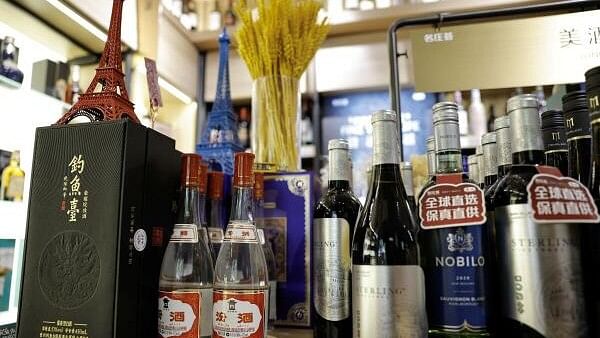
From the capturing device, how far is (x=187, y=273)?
699 mm

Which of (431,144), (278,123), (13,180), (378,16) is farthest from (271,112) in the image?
(378,16)

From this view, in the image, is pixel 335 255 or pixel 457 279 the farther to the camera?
pixel 335 255

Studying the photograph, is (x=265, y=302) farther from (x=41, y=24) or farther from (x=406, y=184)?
(x=41, y=24)

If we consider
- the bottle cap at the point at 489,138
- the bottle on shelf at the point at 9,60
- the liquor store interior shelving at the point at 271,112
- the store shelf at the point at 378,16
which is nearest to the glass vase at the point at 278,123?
the liquor store interior shelving at the point at 271,112

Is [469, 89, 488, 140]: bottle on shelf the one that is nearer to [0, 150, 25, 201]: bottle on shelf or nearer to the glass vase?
the glass vase

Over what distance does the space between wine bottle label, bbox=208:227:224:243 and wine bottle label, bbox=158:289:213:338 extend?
0.21 meters

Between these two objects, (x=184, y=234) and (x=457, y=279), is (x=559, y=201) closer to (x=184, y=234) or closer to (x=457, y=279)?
(x=457, y=279)

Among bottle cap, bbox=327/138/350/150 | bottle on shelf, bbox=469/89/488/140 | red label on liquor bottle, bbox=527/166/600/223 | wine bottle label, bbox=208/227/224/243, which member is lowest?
wine bottle label, bbox=208/227/224/243

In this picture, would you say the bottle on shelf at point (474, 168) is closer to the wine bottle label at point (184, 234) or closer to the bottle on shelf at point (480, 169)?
the bottle on shelf at point (480, 169)

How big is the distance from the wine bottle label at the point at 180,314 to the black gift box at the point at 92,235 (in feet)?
0.11

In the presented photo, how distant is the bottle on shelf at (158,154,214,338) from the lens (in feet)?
2.00

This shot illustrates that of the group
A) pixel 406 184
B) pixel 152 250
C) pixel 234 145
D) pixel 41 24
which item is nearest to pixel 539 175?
pixel 406 184

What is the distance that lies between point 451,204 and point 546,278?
5.1 inches

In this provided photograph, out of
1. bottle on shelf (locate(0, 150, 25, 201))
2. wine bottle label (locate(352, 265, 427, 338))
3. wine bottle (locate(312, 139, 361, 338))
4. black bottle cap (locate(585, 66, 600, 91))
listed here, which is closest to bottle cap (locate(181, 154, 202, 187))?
wine bottle (locate(312, 139, 361, 338))
